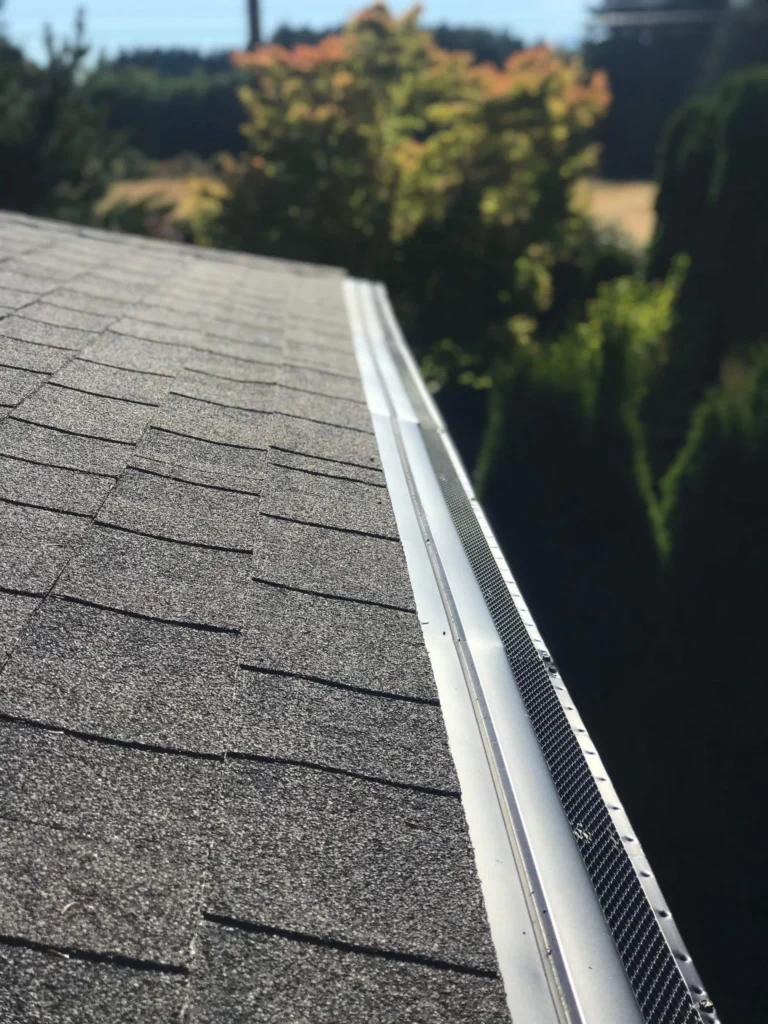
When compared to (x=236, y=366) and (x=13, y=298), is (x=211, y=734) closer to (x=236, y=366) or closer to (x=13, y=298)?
(x=236, y=366)

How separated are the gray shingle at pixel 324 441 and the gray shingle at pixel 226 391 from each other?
13cm

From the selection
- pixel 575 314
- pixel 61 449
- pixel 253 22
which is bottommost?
pixel 575 314

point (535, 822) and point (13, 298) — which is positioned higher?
point (13, 298)

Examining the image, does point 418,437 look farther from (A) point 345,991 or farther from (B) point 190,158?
(B) point 190,158

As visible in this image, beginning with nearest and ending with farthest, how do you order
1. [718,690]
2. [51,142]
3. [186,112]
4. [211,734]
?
1. [211,734]
2. [718,690]
3. [51,142]
4. [186,112]

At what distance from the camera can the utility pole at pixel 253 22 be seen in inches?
715

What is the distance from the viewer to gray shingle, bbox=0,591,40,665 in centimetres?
149

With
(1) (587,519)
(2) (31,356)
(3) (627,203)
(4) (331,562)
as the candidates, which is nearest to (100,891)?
(4) (331,562)

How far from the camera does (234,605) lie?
1.75m

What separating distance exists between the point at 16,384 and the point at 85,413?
0.76ft

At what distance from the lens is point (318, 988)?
3.42ft

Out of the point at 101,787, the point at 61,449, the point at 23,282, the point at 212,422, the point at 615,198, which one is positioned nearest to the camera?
the point at 101,787

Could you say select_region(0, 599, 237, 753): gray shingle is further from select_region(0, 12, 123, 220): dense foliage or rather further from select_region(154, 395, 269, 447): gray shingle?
select_region(0, 12, 123, 220): dense foliage

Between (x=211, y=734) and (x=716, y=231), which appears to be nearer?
(x=211, y=734)
